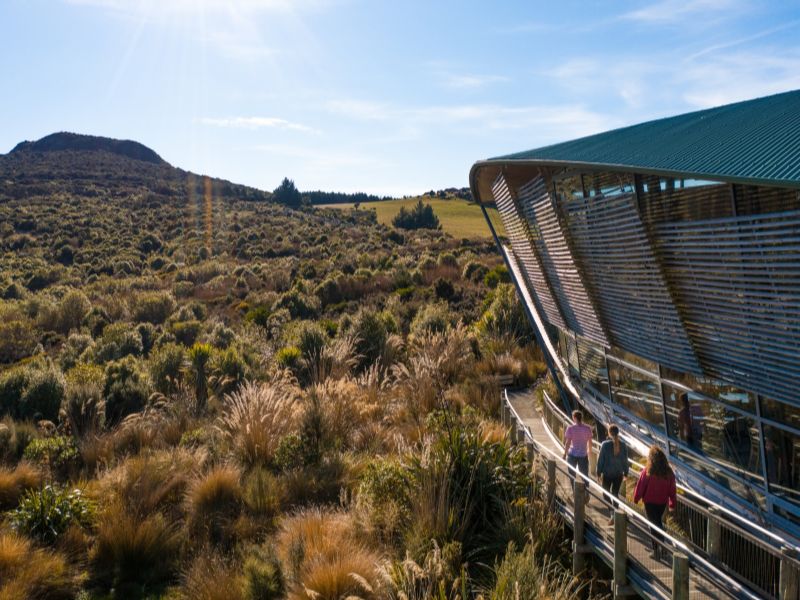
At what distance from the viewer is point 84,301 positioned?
34.7m

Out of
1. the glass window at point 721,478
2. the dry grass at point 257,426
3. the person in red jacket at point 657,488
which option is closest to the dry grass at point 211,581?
the dry grass at point 257,426

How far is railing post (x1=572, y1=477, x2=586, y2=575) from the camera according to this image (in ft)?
26.9

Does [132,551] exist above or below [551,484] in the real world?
below

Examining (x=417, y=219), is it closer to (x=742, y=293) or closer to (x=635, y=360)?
(x=635, y=360)

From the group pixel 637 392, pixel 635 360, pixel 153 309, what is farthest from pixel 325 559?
pixel 153 309

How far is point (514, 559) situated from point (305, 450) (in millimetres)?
6215

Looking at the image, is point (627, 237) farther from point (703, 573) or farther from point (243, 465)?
point (243, 465)

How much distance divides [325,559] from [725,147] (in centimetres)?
731

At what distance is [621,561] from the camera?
7.27m

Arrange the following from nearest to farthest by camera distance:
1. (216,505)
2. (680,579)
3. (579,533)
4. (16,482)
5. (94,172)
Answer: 1. (680,579)
2. (579,533)
3. (216,505)
4. (16,482)
5. (94,172)

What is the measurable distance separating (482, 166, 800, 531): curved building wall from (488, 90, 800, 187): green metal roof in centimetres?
41

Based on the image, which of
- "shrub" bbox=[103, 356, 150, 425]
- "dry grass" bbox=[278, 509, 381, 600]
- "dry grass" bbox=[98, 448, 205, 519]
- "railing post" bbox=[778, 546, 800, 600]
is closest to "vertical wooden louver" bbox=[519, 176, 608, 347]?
"dry grass" bbox=[278, 509, 381, 600]

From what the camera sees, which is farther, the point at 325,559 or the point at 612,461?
the point at 612,461

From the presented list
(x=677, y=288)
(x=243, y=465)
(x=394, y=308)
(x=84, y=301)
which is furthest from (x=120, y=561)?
(x=84, y=301)
